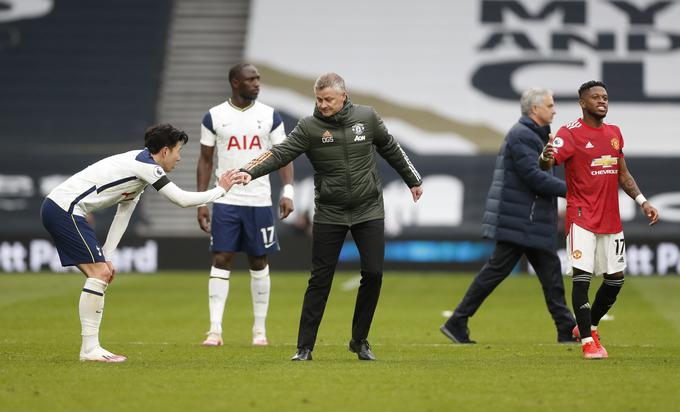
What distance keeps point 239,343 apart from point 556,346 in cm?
284

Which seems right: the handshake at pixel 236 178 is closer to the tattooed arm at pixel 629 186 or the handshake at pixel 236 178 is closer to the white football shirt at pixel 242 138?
the white football shirt at pixel 242 138

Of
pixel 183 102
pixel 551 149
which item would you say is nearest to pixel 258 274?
pixel 551 149

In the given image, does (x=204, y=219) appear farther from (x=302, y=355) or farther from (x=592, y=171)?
(x=592, y=171)

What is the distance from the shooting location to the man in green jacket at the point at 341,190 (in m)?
9.27

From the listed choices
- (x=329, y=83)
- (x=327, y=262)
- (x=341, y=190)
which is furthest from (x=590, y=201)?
(x=329, y=83)

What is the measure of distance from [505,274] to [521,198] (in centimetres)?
74

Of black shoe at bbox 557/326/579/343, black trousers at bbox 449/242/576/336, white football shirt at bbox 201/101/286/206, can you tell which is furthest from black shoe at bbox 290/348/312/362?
black shoe at bbox 557/326/579/343

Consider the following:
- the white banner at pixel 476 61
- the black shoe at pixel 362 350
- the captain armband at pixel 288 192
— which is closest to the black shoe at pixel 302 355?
the black shoe at pixel 362 350

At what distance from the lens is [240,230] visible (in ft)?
36.3

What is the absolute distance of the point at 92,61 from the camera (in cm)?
2991

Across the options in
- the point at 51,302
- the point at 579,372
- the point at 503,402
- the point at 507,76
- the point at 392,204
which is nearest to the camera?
the point at 503,402

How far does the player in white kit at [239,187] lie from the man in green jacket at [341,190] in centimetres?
164

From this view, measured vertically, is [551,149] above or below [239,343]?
above

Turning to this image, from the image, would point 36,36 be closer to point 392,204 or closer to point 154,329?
point 392,204
